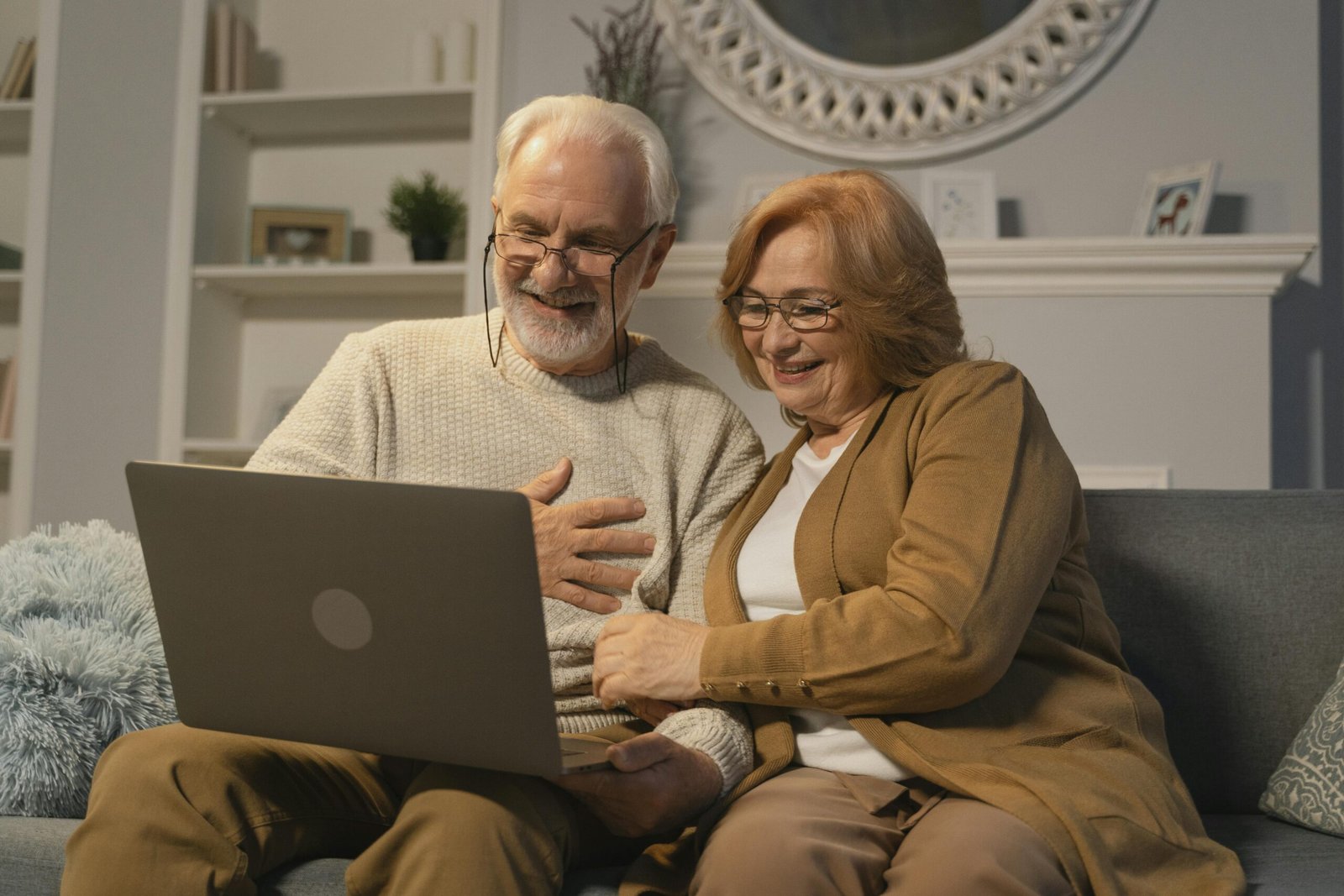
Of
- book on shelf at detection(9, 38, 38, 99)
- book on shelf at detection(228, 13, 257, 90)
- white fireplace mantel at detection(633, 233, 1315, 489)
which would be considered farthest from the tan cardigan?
book on shelf at detection(9, 38, 38, 99)

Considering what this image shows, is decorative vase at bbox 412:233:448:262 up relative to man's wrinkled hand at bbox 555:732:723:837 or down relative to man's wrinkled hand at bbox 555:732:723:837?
up

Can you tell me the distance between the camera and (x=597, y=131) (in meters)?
1.56

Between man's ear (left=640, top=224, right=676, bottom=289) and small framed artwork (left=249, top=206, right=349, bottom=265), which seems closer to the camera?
man's ear (left=640, top=224, right=676, bottom=289)

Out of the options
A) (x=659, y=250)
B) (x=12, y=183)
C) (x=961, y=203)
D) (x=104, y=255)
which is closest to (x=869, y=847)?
(x=659, y=250)

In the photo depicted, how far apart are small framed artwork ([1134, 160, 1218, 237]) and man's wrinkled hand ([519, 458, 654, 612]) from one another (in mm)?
1553

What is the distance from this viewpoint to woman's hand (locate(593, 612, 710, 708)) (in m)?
1.31

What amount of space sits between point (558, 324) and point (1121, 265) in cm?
143

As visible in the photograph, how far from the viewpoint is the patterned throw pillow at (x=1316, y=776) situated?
1441 mm

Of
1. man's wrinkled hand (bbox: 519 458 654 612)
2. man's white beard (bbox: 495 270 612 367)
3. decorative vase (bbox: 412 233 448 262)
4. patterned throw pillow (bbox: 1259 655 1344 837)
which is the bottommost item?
patterned throw pillow (bbox: 1259 655 1344 837)

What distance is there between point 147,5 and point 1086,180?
7.84ft

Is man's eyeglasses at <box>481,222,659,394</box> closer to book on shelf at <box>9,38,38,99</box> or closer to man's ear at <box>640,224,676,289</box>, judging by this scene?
man's ear at <box>640,224,676,289</box>

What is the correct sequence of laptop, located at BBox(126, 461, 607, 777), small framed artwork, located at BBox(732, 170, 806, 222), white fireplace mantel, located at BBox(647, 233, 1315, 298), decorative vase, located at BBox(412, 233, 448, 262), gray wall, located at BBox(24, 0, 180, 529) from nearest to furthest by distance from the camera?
laptop, located at BBox(126, 461, 607, 777) → white fireplace mantel, located at BBox(647, 233, 1315, 298) → small framed artwork, located at BBox(732, 170, 806, 222) → gray wall, located at BBox(24, 0, 180, 529) → decorative vase, located at BBox(412, 233, 448, 262)

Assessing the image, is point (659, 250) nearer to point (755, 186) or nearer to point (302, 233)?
point (755, 186)

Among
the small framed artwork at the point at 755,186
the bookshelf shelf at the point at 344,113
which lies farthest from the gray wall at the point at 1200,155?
the bookshelf shelf at the point at 344,113
